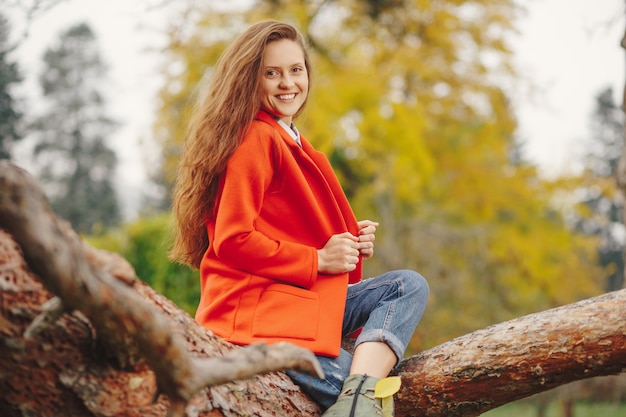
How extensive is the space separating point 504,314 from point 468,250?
4.96 ft

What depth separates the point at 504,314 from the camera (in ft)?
40.6

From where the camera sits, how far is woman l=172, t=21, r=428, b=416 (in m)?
2.12

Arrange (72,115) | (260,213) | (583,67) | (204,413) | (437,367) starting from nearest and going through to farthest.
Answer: (204,413) → (437,367) → (260,213) → (583,67) → (72,115)

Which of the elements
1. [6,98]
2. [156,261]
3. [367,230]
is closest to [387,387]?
[367,230]

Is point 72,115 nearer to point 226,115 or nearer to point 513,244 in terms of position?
point 513,244

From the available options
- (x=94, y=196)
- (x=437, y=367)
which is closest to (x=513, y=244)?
(x=437, y=367)

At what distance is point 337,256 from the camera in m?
2.25

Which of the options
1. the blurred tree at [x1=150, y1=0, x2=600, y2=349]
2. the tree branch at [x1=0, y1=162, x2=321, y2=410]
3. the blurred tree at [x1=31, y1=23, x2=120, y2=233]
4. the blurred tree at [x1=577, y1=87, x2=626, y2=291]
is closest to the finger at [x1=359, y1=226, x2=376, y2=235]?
the tree branch at [x1=0, y1=162, x2=321, y2=410]

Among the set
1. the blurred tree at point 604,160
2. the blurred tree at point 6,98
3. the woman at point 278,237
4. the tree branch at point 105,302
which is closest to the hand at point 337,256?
the woman at point 278,237

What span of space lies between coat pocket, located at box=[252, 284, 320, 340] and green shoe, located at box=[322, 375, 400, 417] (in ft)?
0.69

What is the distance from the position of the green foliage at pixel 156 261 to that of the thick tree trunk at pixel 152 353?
4150mm

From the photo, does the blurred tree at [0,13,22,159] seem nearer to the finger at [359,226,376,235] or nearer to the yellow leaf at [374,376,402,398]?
the finger at [359,226,376,235]

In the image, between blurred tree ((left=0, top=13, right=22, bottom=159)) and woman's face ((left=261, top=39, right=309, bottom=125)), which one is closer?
woman's face ((left=261, top=39, right=309, bottom=125))

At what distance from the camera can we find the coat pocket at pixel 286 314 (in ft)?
6.89
